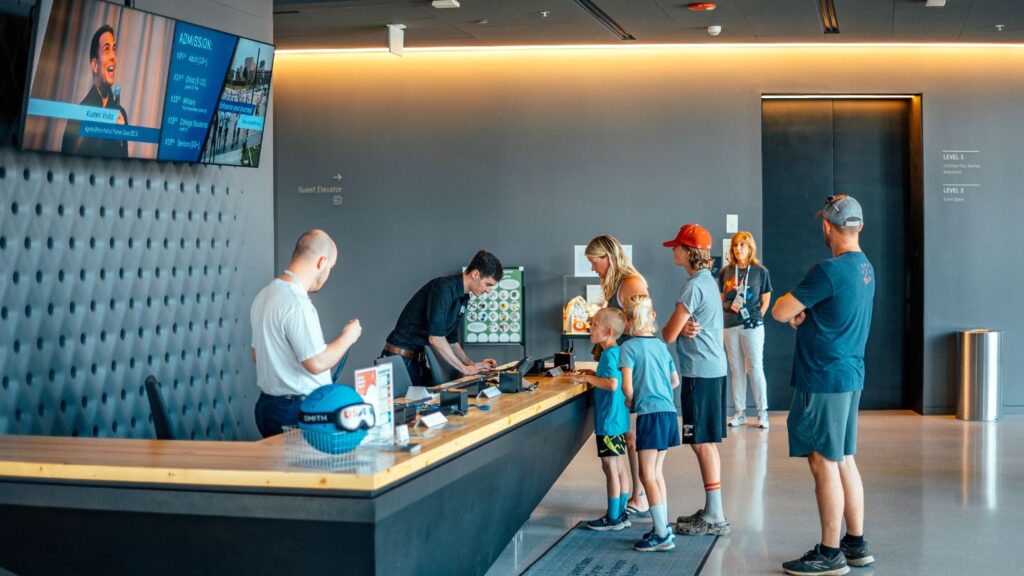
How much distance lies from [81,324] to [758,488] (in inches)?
160

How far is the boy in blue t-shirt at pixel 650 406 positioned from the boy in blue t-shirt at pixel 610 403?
0.08m

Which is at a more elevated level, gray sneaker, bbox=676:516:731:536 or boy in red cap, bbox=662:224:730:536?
Result: boy in red cap, bbox=662:224:730:536

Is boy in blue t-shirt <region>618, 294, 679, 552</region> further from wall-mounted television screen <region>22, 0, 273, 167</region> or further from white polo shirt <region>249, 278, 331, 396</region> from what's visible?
wall-mounted television screen <region>22, 0, 273, 167</region>

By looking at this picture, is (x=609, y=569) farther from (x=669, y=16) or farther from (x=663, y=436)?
(x=669, y=16)

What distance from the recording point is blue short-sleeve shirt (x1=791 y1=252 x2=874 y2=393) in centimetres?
471

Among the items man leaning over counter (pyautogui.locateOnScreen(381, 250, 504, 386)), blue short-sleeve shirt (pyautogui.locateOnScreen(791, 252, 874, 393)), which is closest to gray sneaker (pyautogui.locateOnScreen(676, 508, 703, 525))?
blue short-sleeve shirt (pyautogui.locateOnScreen(791, 252, 874, 393))

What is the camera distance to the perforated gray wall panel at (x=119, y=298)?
14.2 feet

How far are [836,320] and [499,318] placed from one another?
5.36 meters

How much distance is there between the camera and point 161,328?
17.0 feet

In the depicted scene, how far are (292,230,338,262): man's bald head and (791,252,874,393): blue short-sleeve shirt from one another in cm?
206

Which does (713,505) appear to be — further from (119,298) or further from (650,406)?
(119,298)

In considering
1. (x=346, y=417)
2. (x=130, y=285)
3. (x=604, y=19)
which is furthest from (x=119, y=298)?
(x=604, y=19)

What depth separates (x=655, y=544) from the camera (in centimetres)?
519
